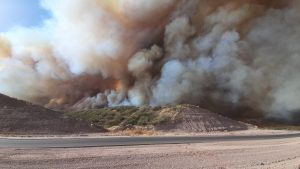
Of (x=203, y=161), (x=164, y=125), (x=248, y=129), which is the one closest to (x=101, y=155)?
(x=203, y=161)

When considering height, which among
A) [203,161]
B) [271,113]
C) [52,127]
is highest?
[271,113]

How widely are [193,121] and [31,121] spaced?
2917 centimetres

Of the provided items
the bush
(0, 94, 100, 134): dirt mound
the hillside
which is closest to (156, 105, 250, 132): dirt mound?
the hillside

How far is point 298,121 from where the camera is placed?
95.9 meters

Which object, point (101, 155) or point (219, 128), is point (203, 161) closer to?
point (101, 155)

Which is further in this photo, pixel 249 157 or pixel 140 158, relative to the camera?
pixel 249 157

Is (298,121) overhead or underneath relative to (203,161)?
overhead

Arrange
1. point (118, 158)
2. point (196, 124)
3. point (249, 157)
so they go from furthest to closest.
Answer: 1. point (196, 124)
2. point (249, 157)
3. point (118, 158)

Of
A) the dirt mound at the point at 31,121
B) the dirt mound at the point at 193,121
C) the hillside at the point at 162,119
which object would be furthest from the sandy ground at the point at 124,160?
the hillside at the point at 162,119

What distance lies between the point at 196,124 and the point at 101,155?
154 feet

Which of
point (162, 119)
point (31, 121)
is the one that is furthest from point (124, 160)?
point (162, 119)

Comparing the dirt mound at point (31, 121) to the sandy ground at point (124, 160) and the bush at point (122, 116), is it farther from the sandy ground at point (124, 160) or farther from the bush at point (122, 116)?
the sandy ground at point (124, 160)

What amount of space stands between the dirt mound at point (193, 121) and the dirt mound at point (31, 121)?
1865 cm

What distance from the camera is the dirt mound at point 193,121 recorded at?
2729 inches
